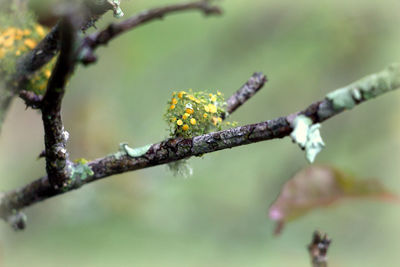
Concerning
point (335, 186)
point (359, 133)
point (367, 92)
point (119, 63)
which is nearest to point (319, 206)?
point (335, 186)

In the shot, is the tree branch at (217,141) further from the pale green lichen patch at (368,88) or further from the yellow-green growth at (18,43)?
the yellow-green growth at (18,43)

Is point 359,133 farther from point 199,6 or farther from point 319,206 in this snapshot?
point 199,6

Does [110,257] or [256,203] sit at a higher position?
[256,203]

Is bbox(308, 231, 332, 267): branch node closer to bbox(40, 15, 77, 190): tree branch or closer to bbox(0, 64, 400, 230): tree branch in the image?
bbox(0, 64, 400, 230): tree branch

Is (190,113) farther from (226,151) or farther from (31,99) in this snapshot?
(226,151)

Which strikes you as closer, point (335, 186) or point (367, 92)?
point (367, 92)

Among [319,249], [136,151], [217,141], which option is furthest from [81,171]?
[319,249]
